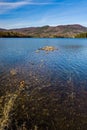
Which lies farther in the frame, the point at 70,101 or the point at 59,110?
the point at 70,101

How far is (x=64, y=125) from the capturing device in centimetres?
1477

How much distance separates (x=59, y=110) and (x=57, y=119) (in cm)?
171

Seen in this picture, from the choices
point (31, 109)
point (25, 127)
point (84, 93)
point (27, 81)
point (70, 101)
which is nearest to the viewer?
point (25, 127)

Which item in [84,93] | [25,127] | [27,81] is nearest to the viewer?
[25,127]

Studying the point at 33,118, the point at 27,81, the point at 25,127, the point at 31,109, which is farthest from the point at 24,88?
the point at 25,127

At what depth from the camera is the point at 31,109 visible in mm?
17188

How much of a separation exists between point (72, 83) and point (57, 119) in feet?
35.2

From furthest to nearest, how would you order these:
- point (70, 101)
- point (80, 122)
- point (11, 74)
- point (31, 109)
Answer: point (11, 74) → point (70, 101) → point (31, 109) → point (80, 122)

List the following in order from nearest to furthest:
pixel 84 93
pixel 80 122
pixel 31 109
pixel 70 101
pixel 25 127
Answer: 1. pixel 25 127
2. pixel 80 122
3. pixel 31 109
4. pixel 70 101
5. pixel 84 93

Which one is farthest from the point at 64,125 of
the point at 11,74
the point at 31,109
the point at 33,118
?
the point at 11,74

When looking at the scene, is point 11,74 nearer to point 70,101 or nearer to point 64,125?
point 70,101

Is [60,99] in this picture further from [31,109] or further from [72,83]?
[72,83]

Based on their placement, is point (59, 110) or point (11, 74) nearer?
point (59, 110)

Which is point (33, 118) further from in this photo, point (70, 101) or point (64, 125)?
point (70, 101)
